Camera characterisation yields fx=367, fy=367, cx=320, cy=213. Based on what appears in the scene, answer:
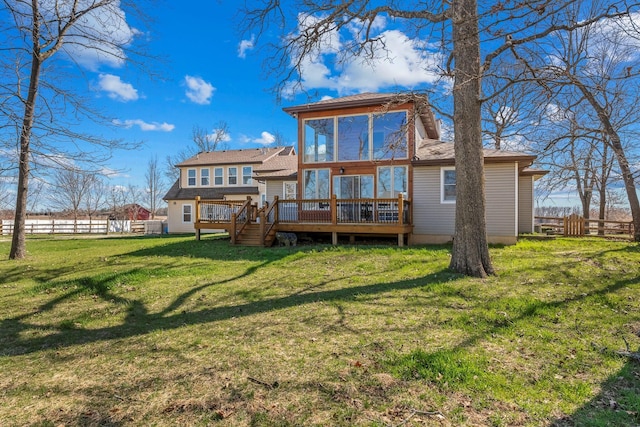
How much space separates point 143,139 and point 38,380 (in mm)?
6806

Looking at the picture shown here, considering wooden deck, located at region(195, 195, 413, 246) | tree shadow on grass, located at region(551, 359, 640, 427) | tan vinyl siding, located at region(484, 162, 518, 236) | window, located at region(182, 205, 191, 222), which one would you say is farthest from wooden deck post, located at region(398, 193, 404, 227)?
window, located at region(182, 205, 191, 222)

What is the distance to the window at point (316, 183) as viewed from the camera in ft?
51.8

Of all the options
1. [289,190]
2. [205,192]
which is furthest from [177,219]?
[289,190]

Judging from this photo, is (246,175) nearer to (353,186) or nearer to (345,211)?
(353,186)

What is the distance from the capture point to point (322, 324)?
532 cm

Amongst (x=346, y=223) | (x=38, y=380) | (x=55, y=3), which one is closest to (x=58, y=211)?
(x=55, y=3)

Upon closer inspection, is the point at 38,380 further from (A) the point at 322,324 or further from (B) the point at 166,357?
(A) the point at 322,324

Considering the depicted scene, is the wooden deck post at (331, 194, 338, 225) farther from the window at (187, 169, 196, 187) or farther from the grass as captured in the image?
the window at (187, 169, 196, 187)

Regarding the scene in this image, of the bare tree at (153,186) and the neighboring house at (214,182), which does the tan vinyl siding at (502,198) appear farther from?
the bare tree at (153,186)

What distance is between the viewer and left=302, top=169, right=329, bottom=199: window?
15797 mm

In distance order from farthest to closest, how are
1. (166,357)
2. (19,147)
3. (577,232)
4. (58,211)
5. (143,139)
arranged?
(58,211) < (577,232) < (143,139) < (19,147) < (166,357)

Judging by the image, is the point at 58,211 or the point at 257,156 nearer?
the point at 257,156

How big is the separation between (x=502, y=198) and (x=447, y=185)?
193 cm

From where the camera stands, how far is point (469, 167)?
7.99m
